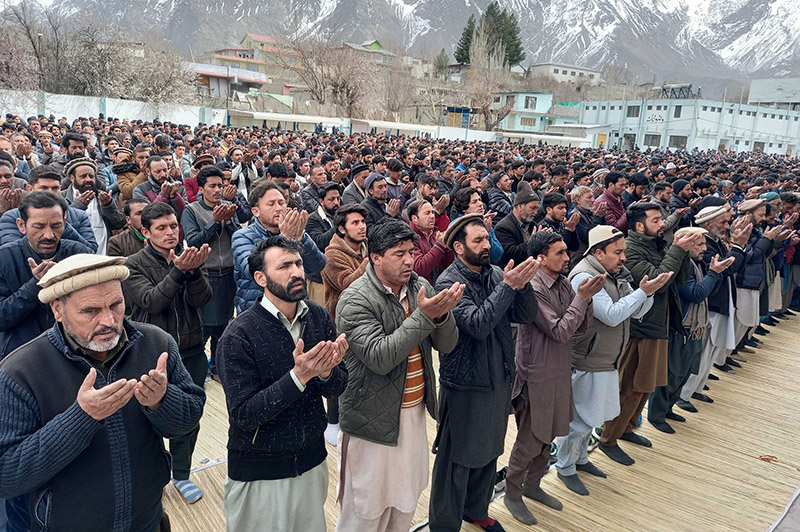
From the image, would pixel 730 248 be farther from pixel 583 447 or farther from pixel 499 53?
pixel 499 53

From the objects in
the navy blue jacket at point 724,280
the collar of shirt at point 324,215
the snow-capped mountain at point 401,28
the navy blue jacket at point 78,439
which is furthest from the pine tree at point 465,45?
the snow-capped mountain at point 401,28

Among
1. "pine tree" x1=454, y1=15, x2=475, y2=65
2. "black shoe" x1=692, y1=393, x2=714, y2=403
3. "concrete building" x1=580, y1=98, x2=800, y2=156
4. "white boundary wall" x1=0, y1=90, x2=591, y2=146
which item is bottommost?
"black shoe" x1=692, y1=393, x2=714, y2=403

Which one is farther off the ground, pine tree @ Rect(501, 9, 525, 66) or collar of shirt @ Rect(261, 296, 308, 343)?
pine tree @ Rect(501, 9, 525, 66)

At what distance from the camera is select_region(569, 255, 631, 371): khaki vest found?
365 centimetres

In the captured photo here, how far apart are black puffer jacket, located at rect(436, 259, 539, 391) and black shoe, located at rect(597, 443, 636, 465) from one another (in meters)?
1.86

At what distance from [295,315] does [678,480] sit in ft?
11.4

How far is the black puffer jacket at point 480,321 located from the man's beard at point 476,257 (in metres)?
0.04

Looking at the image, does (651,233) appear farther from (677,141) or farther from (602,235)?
(677,141)

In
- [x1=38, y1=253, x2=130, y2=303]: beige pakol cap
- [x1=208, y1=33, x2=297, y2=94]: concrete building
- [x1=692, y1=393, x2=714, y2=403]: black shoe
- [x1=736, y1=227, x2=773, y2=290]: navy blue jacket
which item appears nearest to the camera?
[x1=38, y1=253, x2=130, y2=303]: beige pakol cap

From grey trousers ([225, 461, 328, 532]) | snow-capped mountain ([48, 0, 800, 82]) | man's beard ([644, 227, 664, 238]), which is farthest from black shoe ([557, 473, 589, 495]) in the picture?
snow-capped mountain ([48, 0, 800, 82])

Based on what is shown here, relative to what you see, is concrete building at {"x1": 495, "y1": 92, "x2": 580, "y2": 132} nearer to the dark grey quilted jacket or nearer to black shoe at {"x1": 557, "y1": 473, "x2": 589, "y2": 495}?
black shoe at {"x1": 557, "y1": 473, "x2": 589, "y2": 495}

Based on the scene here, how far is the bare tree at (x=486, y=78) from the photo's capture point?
49344mm

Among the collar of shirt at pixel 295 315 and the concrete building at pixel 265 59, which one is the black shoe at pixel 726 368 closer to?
the collar of shirt at pixel 295 315

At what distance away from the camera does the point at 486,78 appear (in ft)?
167
